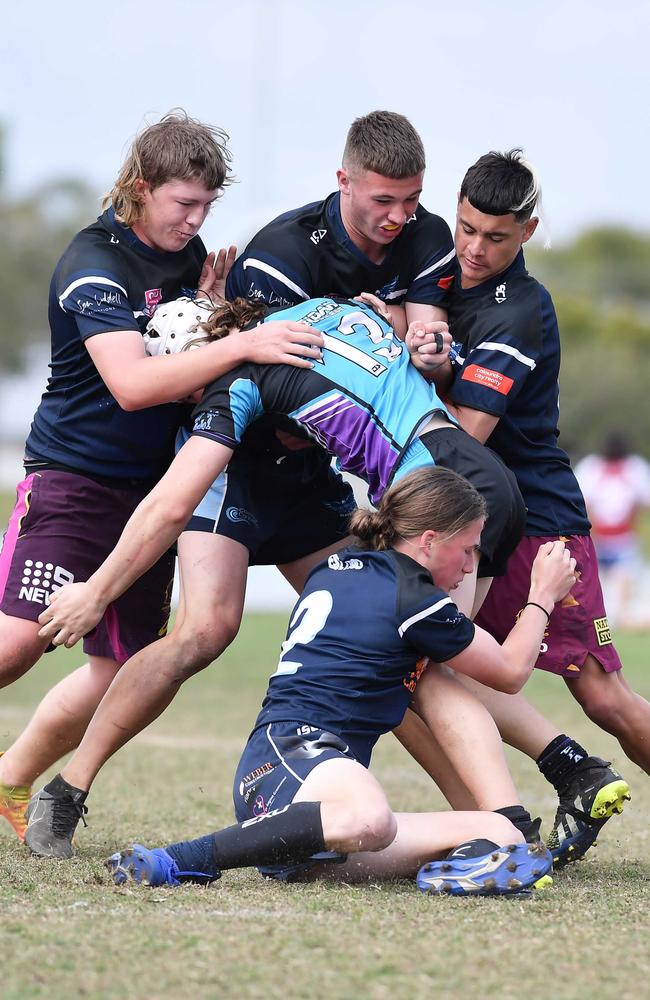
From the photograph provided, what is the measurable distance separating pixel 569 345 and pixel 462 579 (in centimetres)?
3185

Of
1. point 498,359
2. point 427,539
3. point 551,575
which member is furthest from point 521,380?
point 427,539

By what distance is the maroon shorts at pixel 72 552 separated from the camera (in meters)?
4.47

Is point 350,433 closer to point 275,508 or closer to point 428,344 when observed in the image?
point 428,344

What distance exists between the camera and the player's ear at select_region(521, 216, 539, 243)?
4448 millimetres

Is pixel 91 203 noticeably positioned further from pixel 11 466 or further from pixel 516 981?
pixel 516 981

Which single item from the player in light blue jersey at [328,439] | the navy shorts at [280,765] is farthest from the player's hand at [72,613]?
the navy shorts at [280,765]

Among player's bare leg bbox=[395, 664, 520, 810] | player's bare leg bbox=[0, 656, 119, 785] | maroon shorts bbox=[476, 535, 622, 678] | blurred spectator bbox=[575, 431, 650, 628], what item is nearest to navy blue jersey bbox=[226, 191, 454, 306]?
maroon shorts bbox=[476, 535, 622, 678]

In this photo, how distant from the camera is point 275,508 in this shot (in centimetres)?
455

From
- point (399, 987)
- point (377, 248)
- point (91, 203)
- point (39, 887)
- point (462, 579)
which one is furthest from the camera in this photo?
point (91, 203)

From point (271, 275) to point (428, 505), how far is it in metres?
1.10

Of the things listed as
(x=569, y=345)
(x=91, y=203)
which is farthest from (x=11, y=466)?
(x=91, y=203)

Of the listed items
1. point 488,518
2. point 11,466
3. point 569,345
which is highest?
point 569,345

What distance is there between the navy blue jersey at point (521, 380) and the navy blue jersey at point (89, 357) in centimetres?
101

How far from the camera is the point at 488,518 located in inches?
159
